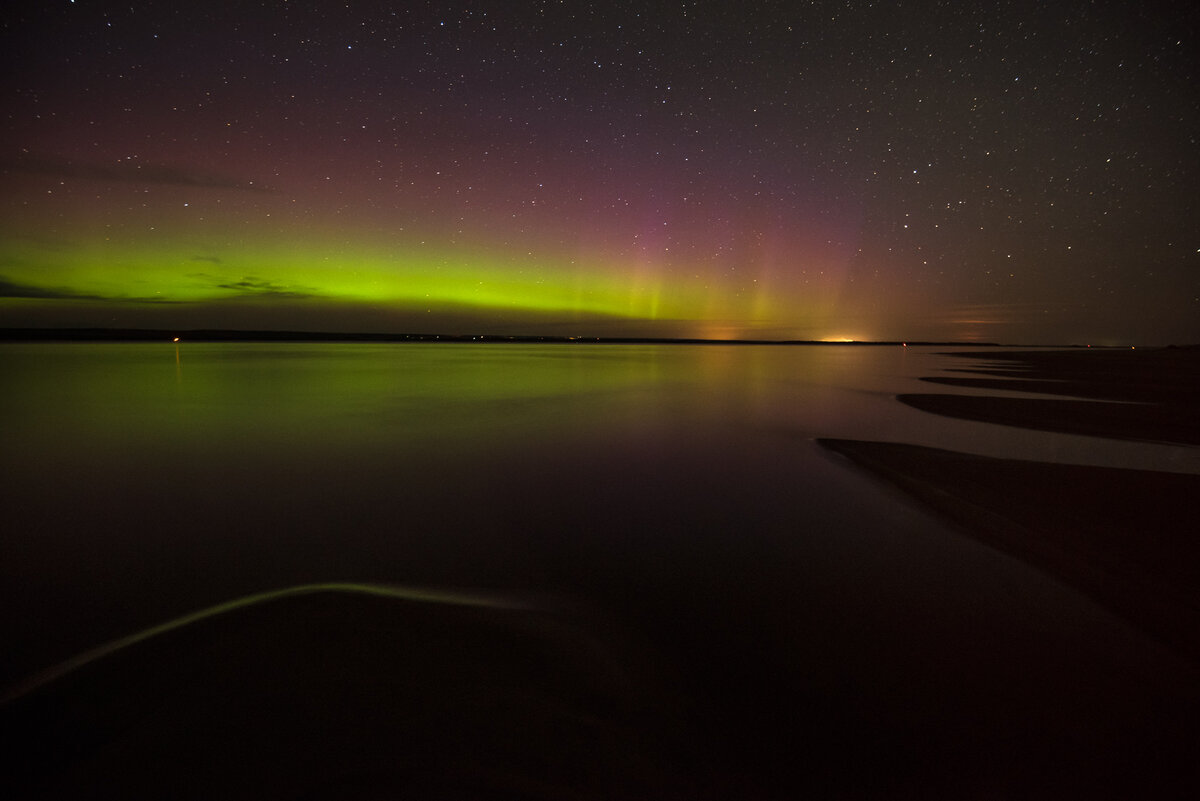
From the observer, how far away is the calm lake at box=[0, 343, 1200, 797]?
9.58 feet

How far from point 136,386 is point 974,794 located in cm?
3057

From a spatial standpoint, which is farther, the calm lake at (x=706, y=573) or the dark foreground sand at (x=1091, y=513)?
the dark foreground sand at (x=1091, y=513)

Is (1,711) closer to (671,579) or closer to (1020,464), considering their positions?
(671,579)

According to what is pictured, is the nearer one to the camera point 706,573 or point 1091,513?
point 706,573

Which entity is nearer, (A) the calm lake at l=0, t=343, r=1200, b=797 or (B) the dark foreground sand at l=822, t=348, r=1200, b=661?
(A) the calm lake at l=0, t=343, r=1200, b=797

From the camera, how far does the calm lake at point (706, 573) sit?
2920 mm

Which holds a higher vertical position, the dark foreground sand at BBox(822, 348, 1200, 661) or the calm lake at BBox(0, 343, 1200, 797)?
the dark foreground sand at BBox(822, 348, 1200, 661)

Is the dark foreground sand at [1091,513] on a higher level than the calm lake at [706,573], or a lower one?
higher

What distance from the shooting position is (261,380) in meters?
27.5

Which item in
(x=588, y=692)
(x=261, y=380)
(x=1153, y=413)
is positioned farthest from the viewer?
(x=261, y=380)

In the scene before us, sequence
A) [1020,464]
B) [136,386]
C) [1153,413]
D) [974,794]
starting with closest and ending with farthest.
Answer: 1. [974,794]
2. [1020,464]
3. [1153,413]
4. [136,386]

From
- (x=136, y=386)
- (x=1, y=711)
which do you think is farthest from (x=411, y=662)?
(x=136, y=386)

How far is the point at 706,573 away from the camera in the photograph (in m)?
5.05

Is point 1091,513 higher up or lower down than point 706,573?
higher up
